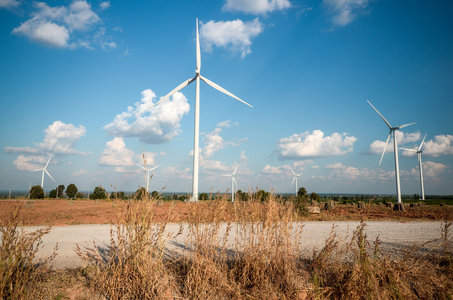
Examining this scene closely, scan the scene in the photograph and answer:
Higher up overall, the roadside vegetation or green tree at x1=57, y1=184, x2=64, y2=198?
the roadside vegetation

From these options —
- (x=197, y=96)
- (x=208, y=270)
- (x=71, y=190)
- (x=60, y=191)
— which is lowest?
(x=60, y=191)

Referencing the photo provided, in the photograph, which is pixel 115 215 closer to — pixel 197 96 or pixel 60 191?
pixel 197 96

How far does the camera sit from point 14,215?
4.70 metres

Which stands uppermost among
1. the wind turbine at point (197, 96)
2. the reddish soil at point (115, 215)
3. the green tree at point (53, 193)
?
the wind turbine at point (197, 96)

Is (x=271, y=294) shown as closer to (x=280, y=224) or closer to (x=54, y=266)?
(x=280, y=224)

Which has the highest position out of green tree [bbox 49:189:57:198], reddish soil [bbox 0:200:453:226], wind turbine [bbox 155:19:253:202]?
wind turbine [bbox 155:19:253:202]

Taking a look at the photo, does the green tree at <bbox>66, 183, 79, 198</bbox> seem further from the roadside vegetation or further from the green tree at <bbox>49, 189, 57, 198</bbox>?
the roadside vegetation

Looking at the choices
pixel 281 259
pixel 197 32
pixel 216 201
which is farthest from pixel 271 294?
pixel 197 32

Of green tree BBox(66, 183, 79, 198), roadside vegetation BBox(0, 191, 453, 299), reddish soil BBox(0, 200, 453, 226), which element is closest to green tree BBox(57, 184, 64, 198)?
green tree BBox(66, 183, 79, 198)

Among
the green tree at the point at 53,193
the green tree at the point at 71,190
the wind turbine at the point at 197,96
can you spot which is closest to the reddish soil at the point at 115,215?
the wind turbine at the point at 197,96

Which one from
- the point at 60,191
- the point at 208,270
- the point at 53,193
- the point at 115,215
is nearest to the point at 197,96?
the point at 115,215

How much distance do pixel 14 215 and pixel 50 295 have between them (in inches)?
67.1

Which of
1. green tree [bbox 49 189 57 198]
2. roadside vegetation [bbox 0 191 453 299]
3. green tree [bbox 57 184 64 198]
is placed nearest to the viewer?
roadside vegetation [bbox 0 191 453 299]

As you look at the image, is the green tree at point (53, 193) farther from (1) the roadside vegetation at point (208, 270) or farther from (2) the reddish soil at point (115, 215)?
(1) the roadside vegetation at point (208, 270)
